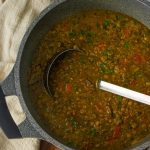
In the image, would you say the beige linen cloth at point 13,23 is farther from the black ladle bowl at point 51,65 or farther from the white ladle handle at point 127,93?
the white ladle handle at point 127,93

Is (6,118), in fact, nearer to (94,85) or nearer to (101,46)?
(94,85)

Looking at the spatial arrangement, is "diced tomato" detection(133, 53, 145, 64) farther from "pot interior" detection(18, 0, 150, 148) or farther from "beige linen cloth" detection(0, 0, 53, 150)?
"beige linen cloth" detection(0, 0, 53, 150)

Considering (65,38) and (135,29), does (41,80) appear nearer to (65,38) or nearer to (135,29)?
(65,38)

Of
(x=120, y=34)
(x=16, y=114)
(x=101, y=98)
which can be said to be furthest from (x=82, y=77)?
(x=16, y=114)

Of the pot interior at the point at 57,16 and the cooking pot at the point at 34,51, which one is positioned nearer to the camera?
the cooking pot at the point at 34,51

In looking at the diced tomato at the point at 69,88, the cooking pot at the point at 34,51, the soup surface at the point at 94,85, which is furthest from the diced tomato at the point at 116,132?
the diced tomato at the point at 69,88

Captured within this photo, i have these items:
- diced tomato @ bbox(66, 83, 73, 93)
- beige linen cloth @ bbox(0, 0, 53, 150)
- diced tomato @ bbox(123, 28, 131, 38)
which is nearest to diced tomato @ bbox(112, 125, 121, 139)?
diced tomato @ bbox(66, 83, 73, 93)
